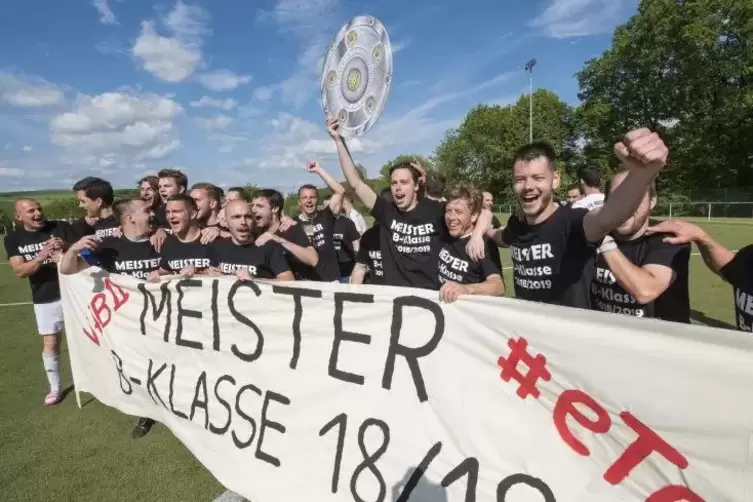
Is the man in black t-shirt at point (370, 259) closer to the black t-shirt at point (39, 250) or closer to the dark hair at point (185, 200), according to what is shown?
the dark hair at point (185, 200)

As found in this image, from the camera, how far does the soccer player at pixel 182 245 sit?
425 centimetres

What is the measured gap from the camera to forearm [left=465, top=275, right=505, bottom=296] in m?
3.04

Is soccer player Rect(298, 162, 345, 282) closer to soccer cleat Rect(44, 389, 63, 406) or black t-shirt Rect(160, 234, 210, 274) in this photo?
black t-shirt Rect(160, 234, 210, 274)

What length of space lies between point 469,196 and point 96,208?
12.7ft

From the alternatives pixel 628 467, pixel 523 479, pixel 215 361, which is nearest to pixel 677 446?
pixel 628 467

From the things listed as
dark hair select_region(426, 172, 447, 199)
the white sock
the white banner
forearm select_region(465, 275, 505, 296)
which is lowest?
the white sock

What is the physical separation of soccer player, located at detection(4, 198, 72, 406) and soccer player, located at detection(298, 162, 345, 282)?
258cm

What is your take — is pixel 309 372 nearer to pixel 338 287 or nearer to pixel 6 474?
pixel 338 287

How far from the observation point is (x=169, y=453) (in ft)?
12.6

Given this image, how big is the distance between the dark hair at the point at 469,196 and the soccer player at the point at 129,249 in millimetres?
2794

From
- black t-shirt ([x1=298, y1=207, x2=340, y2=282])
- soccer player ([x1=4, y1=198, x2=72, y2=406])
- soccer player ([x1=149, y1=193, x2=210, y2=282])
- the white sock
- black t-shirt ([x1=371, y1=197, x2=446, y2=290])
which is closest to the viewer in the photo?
black t-shirt ([x1=371, y1=197, x2=446, y2=290])

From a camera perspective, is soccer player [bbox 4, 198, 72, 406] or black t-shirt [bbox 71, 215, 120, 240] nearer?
soccer player [bbox 4, 198, 72, 406]

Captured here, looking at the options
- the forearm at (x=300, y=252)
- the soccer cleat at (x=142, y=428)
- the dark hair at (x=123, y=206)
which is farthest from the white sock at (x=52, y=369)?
the forearm at (x=300, y=252)

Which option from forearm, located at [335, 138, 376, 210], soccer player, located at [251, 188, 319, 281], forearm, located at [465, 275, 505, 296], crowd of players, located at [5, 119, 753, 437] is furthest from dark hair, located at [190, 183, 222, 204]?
forearm, located at [465, 275, 505, 296]
